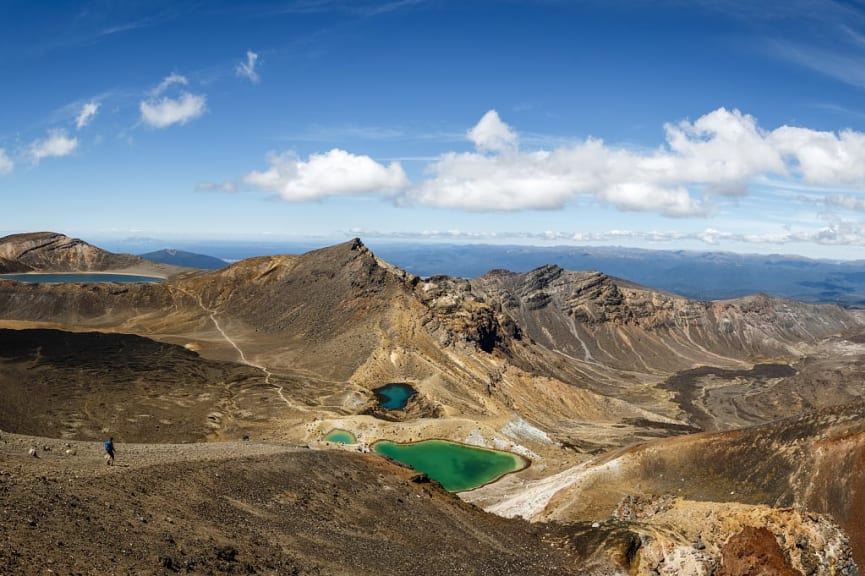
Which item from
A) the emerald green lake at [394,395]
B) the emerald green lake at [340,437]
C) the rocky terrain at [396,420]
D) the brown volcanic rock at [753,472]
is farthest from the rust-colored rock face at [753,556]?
the emerald green lake at [394,395]

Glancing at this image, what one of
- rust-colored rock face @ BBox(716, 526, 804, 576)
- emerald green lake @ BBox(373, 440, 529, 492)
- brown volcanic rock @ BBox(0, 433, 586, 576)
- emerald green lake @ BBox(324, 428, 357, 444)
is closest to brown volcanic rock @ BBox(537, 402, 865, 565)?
rust-colored rock face @ BBox(716, 526, 804, 576)

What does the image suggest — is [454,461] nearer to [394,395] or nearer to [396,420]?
[396,420]

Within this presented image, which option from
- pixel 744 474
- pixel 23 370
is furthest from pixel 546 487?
pixel 23 370

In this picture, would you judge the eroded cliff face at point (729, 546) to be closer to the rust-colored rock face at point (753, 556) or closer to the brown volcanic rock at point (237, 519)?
the rust-colored rock face at point (753, 556)

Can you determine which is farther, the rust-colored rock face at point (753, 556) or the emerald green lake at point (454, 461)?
the emerald green lake at point (454, 461)

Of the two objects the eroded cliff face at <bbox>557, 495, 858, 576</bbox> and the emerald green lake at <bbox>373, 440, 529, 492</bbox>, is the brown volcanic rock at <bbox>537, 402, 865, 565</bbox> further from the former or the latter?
the emerald green lake at <bbox>373, 440, 529, 492</bbox>


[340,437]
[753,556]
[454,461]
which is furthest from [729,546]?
[340,437]
